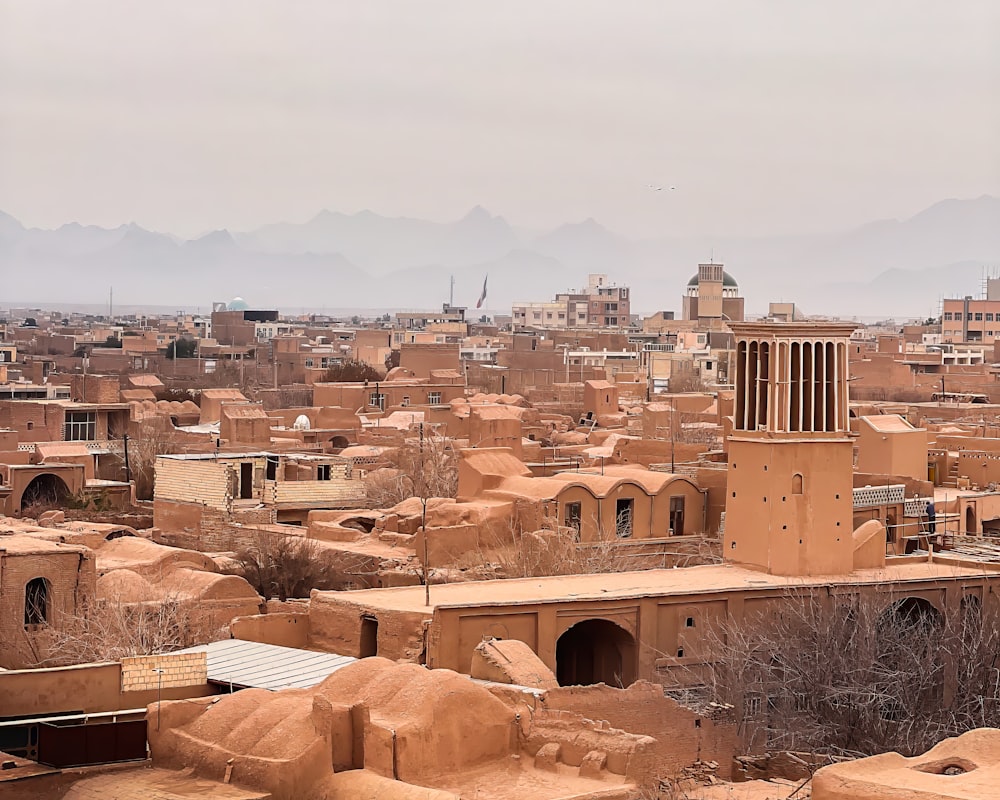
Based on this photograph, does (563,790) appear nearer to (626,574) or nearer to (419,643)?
(419,643)

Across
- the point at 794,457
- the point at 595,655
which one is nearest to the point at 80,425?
the point at 794,457

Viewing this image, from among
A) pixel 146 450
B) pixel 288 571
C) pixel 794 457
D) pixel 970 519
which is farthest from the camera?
pixel 146 450

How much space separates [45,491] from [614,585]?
2049 centimetres

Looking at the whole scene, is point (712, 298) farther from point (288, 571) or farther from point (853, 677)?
point (853, 677)

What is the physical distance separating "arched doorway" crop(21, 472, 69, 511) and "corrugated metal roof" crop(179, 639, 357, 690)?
19238 millimetres

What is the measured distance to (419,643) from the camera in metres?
25.9

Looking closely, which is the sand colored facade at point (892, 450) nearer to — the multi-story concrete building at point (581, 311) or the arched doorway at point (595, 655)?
the arched doorway at point (595, 655)

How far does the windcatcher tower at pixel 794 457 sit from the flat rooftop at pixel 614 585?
1.51ft

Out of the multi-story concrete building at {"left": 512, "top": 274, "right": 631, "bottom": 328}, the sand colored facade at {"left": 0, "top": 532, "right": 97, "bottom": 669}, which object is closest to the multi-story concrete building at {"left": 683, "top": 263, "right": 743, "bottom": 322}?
the multi-story concrete building at {"left": 512, "top": 274, "right": 631, "bottom": 328}

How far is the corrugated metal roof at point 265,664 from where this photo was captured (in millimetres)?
23453

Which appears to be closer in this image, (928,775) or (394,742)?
(928,775)

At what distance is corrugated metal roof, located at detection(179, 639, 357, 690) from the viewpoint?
76.9 ft

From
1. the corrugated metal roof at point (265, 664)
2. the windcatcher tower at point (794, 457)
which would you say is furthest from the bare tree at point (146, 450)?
the corrugated metal roof at point (265, 664)

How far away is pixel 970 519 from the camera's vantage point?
3850 cm
